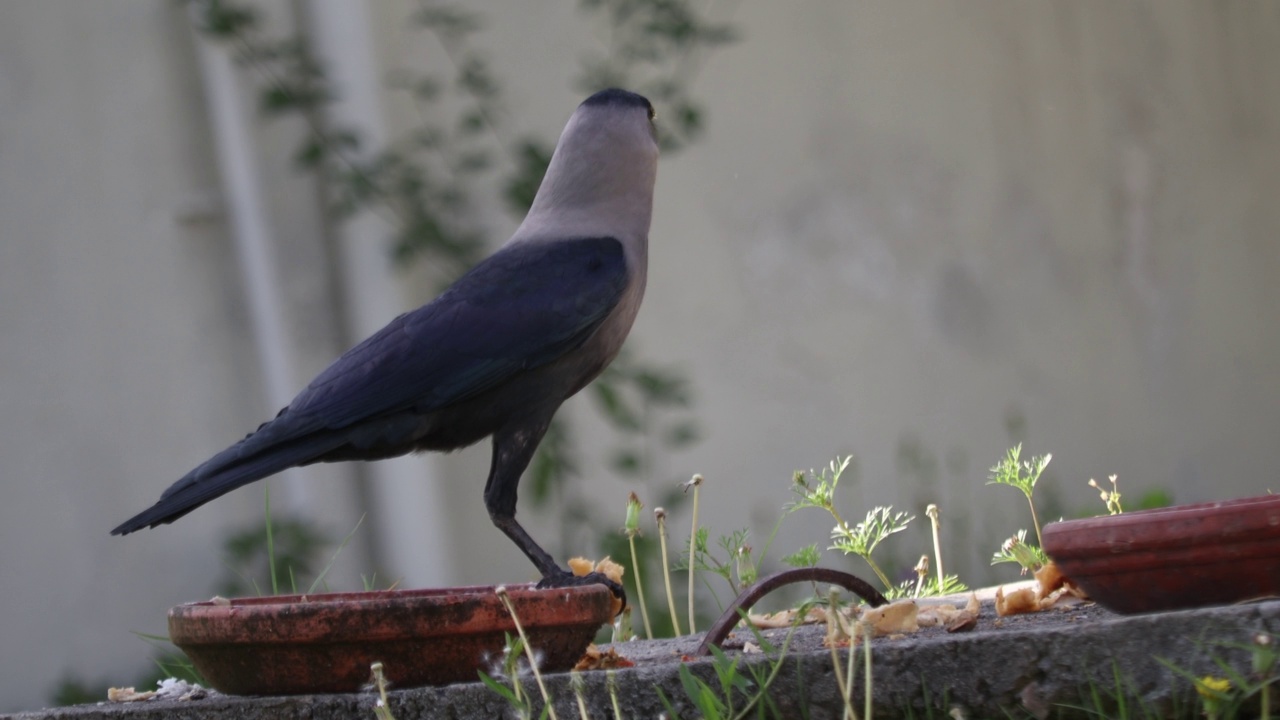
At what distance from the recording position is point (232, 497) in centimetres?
518

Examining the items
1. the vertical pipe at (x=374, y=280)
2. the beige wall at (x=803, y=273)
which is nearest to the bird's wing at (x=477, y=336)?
the vertical pipe at (x=374, y=280)

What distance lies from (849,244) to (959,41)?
116cm

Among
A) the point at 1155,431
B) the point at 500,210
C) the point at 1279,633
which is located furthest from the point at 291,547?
the point at 1155,431

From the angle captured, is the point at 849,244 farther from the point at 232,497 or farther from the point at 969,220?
the point at 232,497

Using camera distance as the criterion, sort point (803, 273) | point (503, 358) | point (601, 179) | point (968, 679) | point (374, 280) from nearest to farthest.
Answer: point (968, 679)
point (503, 358)
point (601, 179)
point (374, 280)
point (803, 273)

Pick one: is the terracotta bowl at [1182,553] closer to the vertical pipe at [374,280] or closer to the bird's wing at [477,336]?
the bird's wing at [477,336]

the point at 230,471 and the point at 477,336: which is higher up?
the point at 477,336

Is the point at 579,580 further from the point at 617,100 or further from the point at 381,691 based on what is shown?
the point at 617,100

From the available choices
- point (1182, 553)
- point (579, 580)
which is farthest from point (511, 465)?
point (1182, 553)

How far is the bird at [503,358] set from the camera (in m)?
2.64

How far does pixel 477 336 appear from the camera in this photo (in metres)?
2.80

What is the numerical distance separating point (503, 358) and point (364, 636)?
0.90 m

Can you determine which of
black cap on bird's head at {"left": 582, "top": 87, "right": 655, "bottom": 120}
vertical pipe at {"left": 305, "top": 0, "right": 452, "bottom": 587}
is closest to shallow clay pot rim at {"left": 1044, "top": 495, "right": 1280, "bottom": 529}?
black cap on bird's head at {"left": 582, "top": 87, "right": 655, "bottom": 120}

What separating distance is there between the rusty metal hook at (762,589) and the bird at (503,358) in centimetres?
46
